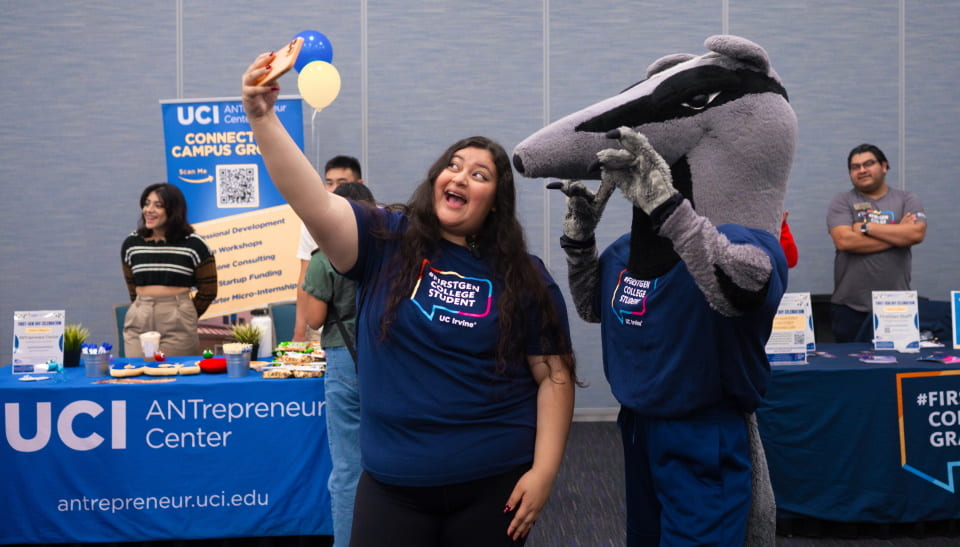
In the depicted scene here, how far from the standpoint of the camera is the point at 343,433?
2.47 meters

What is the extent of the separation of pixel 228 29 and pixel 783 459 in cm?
398

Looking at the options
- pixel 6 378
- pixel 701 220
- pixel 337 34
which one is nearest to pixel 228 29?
pixel 337 34

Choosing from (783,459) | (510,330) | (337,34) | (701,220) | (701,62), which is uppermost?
(337,34)

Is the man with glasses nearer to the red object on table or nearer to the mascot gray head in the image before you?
the mascot gray head

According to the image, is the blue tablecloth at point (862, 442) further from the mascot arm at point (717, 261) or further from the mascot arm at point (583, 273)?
the mascot arm at point (717, 261)

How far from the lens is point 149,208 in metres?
3.53

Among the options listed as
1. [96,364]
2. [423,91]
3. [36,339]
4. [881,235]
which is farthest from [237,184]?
[881,235]

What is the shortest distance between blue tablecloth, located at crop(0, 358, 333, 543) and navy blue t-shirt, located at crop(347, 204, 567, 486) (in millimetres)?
1420

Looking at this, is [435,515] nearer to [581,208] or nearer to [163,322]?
[581,208]

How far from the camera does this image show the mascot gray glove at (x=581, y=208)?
1460 millimetres

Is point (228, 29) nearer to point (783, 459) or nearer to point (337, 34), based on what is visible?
point (337, 34)

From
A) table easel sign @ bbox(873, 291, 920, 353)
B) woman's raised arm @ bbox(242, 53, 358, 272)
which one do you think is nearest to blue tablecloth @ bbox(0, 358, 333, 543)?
woman's raised arm @ bbox(242, 53, 358, 272)

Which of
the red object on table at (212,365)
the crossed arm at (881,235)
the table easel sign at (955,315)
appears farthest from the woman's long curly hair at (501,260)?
the crossed arm at (881,235)

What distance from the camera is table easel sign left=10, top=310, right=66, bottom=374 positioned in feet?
9.40
